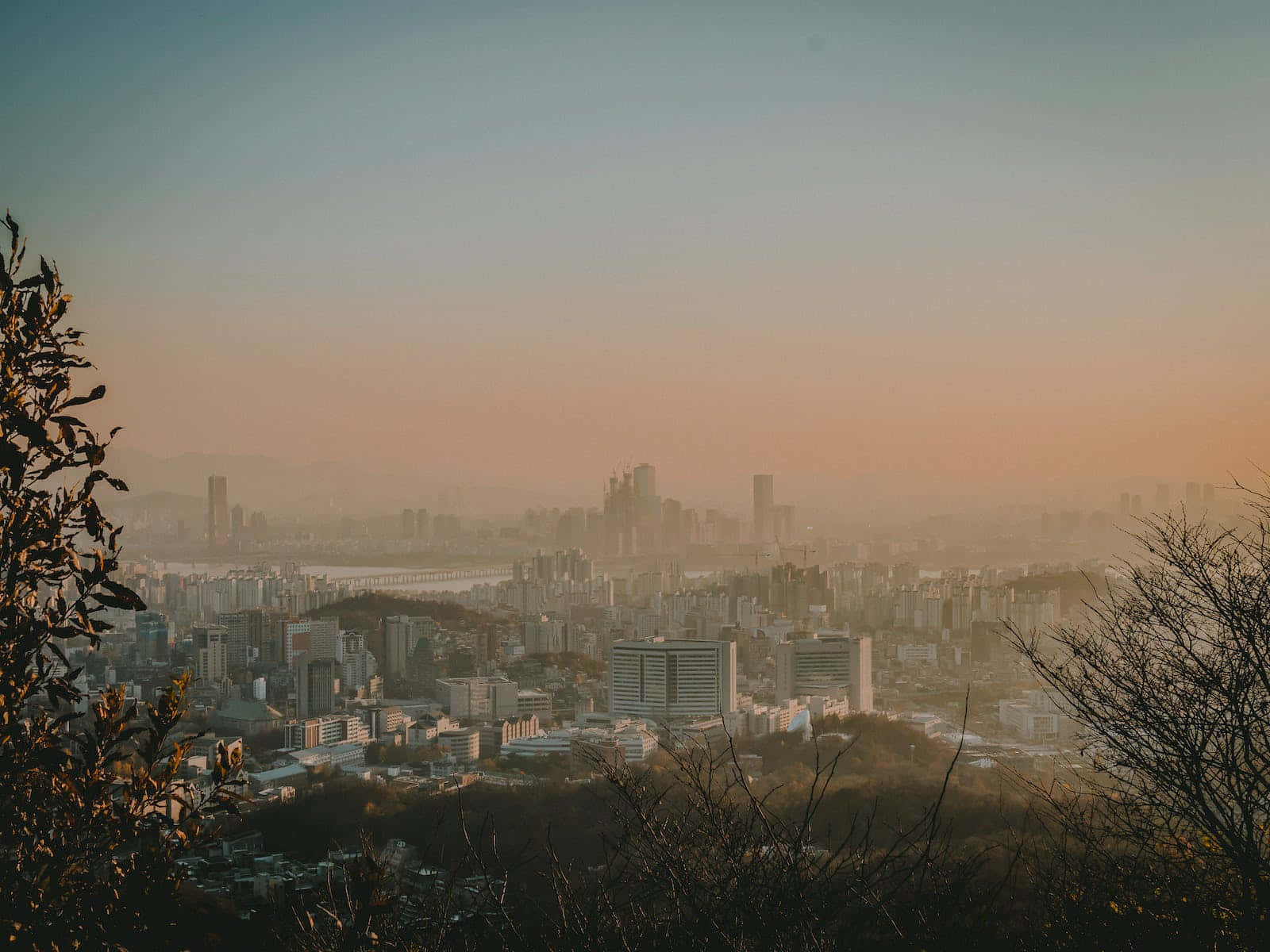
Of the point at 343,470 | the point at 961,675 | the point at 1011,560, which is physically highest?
the point at 343,470

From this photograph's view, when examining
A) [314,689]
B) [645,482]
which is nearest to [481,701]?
[314,689]

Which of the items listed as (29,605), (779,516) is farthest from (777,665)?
(29,605)

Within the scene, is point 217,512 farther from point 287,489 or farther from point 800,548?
point 800,548

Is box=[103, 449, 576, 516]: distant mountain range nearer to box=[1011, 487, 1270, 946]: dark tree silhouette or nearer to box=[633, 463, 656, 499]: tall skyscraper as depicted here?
box=[633, 463, 656, 499]: tall skyscraper

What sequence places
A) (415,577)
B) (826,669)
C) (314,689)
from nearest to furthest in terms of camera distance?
(314,689), (826,669), (415,577)

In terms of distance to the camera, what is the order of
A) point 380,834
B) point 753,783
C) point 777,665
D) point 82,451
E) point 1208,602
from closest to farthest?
point 82,451
point 1208,602
point 380,834
point 753,783
point 777,665

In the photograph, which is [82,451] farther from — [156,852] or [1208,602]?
[1208,602]
